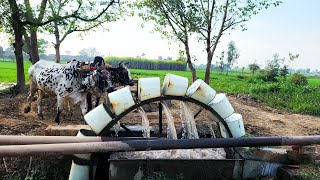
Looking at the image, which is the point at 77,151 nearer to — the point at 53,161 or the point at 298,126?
the point at 53,161

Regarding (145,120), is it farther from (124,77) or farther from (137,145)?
(124,77)

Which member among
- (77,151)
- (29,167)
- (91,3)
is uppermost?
(91,3)

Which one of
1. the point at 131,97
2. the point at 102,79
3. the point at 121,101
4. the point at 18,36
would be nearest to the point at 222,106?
the point at 131,97

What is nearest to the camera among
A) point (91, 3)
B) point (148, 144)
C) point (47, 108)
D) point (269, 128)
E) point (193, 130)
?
point (148, 144)

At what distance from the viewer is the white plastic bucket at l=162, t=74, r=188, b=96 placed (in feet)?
18.0

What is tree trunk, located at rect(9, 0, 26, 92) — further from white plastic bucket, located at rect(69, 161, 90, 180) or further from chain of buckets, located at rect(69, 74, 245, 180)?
white plastic bucket, located at rect(69, 161, 90, 180)

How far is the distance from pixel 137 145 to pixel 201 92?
1580 mm

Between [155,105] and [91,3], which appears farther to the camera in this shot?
[91,3]

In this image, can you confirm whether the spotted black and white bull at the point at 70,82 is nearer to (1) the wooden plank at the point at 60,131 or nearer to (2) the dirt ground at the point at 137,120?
(2) the dirt ground at the point at 137,120

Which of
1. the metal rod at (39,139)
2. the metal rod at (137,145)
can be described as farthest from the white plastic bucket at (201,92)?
the metal rod at (39,139)

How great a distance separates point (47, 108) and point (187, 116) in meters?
7.37

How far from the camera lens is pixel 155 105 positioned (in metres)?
12.2

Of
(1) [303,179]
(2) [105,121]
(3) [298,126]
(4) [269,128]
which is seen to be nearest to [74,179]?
(2) [105,121]

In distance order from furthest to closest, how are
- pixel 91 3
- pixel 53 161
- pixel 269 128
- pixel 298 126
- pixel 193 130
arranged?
pixel 91 3 < pixel 298 126 < pixel 269 128 < pixel 53 161 < pixel 193 130
